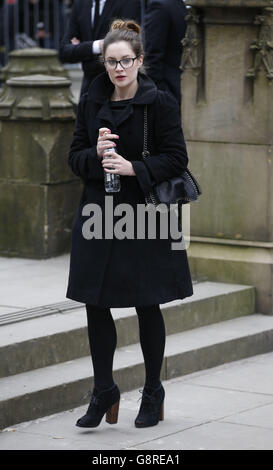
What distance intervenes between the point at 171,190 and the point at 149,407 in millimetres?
1073

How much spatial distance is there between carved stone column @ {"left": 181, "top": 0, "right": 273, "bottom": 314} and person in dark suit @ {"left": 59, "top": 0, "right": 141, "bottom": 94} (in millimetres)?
795

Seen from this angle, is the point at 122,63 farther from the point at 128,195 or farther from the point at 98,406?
the point at 98,406

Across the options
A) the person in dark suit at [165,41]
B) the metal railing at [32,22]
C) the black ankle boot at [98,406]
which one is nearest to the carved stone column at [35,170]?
the person in dark suit at [165,41]

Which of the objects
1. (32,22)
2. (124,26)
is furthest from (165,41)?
(32,22)

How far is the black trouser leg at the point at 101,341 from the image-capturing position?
18.1ft

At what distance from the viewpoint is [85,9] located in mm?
8641

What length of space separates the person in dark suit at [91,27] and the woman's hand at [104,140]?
3.12 m

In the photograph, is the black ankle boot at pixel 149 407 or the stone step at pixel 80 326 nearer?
the black ankle boot at pixel 149 407

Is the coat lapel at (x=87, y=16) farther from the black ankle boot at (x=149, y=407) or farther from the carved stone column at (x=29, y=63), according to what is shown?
the carved stone column at (x=29, y=63)

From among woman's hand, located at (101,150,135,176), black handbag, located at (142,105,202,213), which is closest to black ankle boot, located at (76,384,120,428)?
black handbag, located at (142,105,202,213)

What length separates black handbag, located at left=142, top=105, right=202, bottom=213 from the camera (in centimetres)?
547

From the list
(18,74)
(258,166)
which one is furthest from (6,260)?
(18,74)

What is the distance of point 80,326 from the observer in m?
6.50
